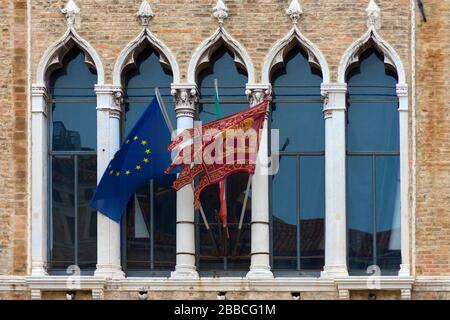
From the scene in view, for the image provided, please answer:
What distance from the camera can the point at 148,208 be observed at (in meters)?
32.5

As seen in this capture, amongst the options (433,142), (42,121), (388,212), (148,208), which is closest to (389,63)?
(433,142)

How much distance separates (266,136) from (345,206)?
1.79 m

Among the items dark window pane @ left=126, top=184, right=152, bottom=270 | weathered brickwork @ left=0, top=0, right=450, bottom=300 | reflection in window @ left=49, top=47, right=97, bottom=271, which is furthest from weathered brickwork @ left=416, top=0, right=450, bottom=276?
reflection in window @ left=49, top=47, right=97, bottom=271

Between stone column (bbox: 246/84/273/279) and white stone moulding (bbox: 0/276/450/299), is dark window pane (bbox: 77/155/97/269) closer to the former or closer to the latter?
white stone moulding (bbox: 0/276/450/299)

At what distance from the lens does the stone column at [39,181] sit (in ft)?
105

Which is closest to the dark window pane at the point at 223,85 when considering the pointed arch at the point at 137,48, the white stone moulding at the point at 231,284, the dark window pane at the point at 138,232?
the pointed arch at the point at 137,48

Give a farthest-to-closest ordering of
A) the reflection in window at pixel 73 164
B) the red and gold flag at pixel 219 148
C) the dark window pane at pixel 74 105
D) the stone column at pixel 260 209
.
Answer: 1. the dark window pane at pixel 74 105
2. the reflection in window at pixel 73 164
3. the red and gold flag at pixel 219 148
4. the stone column at pixel 260 209

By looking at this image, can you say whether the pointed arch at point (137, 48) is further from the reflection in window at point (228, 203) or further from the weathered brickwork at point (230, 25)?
the reflection in window at point (228, 203)

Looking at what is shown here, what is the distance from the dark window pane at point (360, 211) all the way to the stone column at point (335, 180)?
10.9 inches

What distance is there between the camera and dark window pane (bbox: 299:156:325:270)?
3216 centimetres

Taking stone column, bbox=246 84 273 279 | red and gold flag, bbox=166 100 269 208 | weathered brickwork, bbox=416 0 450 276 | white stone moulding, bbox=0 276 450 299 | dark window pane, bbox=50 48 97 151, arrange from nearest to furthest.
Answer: white stone moulding, bbox=0 276 450 299 → weathered brickwork, bbox=416 0 450 276 → stone column, bbox=246 84 273 279 → red and gold flag, bbox=166 100 269 208 → dark window pane, bbox=50 48 97 151

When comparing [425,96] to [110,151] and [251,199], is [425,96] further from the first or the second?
[110,151]

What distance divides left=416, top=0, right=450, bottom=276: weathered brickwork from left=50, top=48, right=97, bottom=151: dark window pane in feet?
18.3

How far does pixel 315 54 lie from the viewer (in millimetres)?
32312
